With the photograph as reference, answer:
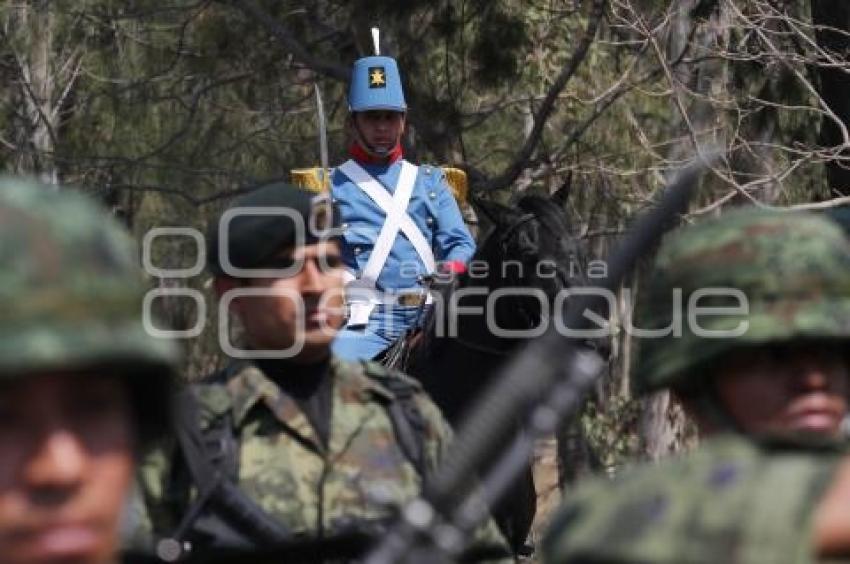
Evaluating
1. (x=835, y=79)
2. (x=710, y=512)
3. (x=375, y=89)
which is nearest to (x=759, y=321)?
(x=710, y=512)

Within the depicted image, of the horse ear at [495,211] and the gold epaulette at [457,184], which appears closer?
the horse ear at [495,211]

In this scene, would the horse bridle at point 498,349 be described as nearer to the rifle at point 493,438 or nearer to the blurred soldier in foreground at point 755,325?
the blurred soldier in foreground at point 755,325

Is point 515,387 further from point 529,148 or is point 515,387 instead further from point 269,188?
point 529,148

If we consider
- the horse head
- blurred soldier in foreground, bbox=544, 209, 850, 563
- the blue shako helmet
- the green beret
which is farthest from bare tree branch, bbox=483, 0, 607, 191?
blurred soldier in foreground, bbox=544, 209, 850, 563

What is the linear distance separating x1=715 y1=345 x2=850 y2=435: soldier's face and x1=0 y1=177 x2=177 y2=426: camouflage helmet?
152 cm

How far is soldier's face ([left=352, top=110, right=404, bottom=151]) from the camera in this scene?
452 inches

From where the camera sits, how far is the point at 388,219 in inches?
446

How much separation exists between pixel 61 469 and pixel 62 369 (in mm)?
107

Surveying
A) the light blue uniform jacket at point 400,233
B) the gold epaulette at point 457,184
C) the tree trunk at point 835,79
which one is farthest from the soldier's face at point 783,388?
the tree trunk at point 835,79

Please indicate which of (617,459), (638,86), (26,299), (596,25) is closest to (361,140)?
(596,25)

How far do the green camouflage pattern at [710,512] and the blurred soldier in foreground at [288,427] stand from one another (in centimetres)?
236

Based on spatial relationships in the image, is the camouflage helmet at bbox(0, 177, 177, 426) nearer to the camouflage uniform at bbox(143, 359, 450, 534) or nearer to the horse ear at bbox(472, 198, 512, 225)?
the camouflage uniform at bbox(143, 359, 450, 534)

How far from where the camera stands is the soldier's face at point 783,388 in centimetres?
407

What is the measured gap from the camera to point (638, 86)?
17.3m
